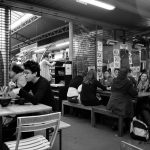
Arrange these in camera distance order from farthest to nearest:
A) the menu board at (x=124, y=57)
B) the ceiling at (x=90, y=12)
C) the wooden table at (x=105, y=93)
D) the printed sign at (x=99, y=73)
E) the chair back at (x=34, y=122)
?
the menu board at (x=124, y=57)
the printed sign at (x=99, y=73)
the ceiling at (x=90, y=12)
the wooden table at (x=105, y=93)
the chair back at (x=34, y=122)

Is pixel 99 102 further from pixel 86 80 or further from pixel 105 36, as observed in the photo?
pixel 105 36

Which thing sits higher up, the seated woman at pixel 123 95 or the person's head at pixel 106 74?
the person's head at pixel 106 74

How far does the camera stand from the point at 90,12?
6879 mm

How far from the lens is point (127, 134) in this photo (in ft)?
14.4

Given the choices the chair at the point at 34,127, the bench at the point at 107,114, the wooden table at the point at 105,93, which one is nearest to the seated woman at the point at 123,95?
the bench at the point at 107,114

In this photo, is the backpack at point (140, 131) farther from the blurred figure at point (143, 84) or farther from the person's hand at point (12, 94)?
the person's hand at point (12, 94)

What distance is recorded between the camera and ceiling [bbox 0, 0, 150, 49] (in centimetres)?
580

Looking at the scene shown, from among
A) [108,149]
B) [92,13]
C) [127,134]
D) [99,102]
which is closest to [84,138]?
[108,149]

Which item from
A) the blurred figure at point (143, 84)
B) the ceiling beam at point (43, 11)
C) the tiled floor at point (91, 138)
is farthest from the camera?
the blurred figure at point (143, 84)

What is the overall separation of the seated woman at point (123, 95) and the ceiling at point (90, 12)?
260 cm

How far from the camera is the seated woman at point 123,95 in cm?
418

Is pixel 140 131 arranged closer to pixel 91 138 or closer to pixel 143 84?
pixel 91 138

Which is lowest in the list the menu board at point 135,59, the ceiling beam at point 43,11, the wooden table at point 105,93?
the wooden table at point 105,93

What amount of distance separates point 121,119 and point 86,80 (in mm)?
1547
